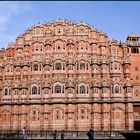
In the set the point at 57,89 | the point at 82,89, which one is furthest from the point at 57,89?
the point at 82,89

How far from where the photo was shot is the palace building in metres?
50.7

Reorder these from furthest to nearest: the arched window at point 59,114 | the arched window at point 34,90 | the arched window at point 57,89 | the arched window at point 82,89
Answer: the arched window at point 34,90 < the arched window at point 57,89 < the arched window at point 82,89 < the arched window at point 59,114

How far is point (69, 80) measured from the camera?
5156 centimetres

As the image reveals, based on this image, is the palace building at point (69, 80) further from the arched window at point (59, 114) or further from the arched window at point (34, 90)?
the arched window at point (34, 90)

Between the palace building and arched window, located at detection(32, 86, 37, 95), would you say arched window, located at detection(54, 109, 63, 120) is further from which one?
arched window, located at detection(32, 86, 37, 95)

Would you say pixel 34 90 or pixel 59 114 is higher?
pixel 34 90

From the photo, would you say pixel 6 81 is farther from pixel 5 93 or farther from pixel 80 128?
pixel 80 128

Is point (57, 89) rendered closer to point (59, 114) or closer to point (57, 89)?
point (57, 89)

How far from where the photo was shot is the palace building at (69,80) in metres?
50.7

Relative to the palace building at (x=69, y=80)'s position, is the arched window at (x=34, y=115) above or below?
below

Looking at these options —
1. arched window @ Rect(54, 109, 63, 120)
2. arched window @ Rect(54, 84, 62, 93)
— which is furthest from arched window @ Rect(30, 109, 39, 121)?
arched window @ Rect(54, 84, 62, 93)

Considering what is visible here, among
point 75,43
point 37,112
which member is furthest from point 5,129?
point 75,43

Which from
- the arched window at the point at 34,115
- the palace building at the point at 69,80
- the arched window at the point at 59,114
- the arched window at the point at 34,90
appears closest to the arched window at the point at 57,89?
the palace building at the point at 69,80

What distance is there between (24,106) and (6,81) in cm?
505
